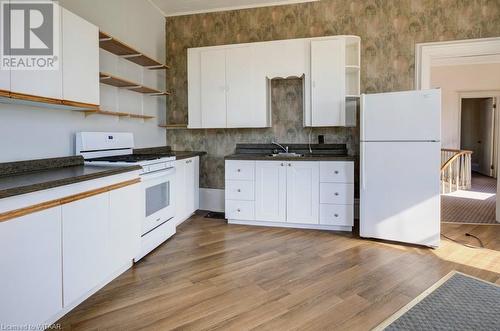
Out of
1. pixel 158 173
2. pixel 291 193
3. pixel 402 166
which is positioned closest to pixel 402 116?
pixel 402 166

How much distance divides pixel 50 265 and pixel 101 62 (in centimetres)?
213

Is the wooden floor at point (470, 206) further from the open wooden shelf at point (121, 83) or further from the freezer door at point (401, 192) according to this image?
the open wooden shelf at point (121, 83)

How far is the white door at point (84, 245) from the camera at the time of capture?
1816 millimetres

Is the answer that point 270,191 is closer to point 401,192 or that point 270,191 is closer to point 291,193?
point 291,193

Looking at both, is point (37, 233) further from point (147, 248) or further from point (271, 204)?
point (271, 204)

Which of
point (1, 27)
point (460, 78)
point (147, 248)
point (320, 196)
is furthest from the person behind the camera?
point (460, 78)

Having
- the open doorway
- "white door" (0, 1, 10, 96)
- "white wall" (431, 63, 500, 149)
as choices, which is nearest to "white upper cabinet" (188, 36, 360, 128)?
"white door" (0, 1, 10, 96)

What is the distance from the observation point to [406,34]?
3.68 metres

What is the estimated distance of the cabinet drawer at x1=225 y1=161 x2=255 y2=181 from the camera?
12.1 ft

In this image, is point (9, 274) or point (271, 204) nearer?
point (9, 274)

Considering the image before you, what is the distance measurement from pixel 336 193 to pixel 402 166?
2.44ft

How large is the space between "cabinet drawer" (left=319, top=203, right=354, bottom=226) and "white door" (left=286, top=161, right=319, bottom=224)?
0.07 meters

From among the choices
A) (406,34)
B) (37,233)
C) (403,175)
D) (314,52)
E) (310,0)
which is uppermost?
(310,0)

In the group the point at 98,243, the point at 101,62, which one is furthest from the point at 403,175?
the point at 101,62
